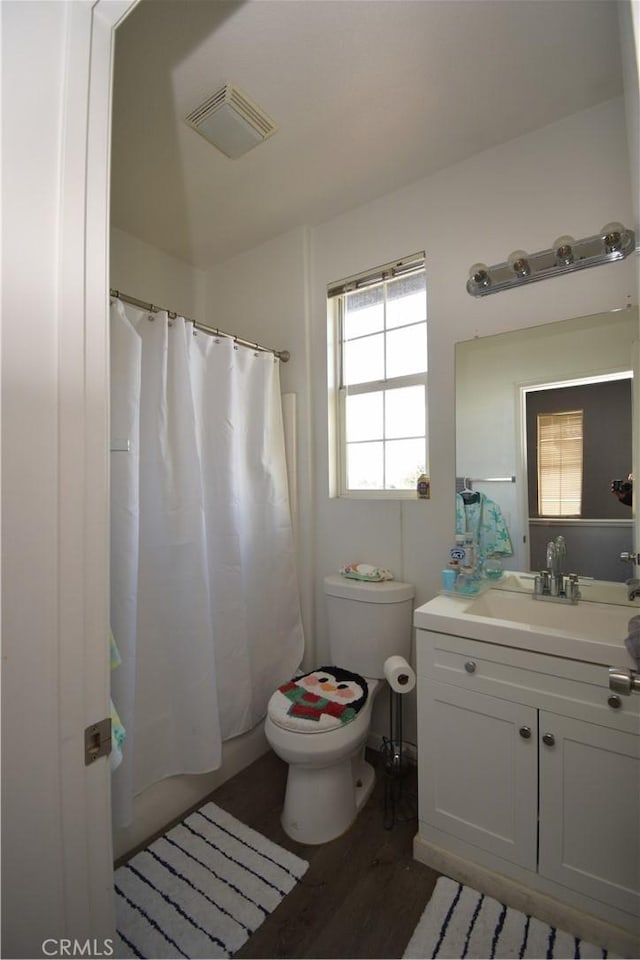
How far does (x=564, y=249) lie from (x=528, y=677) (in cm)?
143

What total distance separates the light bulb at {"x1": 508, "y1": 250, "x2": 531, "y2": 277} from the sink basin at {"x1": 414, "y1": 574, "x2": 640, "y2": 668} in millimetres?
1141

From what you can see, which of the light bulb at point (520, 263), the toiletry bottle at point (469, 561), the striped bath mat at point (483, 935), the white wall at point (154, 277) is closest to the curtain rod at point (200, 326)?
the white wall at point (154, 277)

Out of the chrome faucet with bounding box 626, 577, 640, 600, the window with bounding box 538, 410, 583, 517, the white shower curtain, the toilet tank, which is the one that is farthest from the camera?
the toilet tank

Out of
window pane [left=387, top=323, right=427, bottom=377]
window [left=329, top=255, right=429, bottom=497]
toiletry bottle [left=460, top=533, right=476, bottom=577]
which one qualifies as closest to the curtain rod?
window [left=329, top=255, right=429, bottom=497]

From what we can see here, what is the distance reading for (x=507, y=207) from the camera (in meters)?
1.60

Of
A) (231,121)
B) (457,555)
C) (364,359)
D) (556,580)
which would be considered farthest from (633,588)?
(231,121)

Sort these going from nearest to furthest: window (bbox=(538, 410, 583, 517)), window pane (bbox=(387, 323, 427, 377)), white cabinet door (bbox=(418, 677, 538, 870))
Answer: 1. white cabinet door (bbox=(418, 677, 538, 870))
2. window (bbox=(538, 410, 583, 517))
3. window pane (bbox=(387, 323, 427, 377))

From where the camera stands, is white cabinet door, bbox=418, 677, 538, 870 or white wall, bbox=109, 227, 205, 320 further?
white wall, bbox=109, 227, 205, 320

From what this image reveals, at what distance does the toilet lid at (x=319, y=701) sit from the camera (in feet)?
4.69

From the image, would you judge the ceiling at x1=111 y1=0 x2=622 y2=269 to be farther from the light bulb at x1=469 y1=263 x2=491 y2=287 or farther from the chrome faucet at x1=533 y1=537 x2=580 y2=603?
the chrome faucet at x1=533 y1=537 x2=580 y2=603

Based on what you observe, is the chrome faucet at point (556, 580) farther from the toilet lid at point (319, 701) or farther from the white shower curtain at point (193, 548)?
the white shower curtain at point (193, 548)

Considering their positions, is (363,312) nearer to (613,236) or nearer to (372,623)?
(613,236)

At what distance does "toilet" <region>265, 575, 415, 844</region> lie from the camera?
142 centimetres

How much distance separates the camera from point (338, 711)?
1.47 m
